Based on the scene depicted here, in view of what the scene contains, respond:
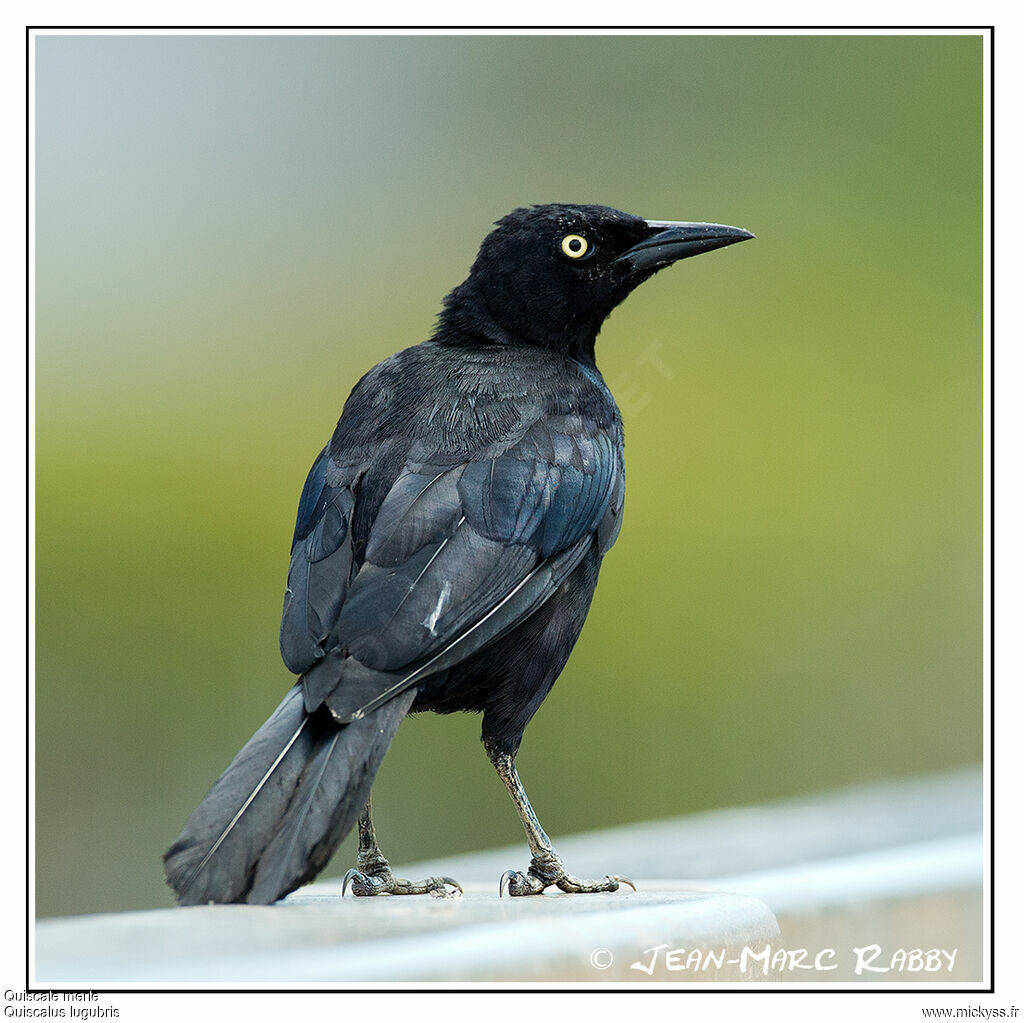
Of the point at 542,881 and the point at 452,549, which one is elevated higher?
the point at 452,549

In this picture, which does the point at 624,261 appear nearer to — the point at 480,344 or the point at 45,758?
the point at 480,344

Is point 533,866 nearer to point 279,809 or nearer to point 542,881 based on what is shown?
point 542,881

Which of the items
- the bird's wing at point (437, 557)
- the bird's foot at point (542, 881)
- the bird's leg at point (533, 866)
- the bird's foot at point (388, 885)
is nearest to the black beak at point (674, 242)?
the bird's wing at point (437, 557)

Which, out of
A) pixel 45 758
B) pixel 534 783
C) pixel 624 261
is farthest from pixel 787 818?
pixel 45 758

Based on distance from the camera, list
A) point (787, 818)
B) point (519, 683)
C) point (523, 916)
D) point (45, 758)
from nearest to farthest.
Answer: point (523, 916), point (519, 683), point (45, 758), point (787, 818)

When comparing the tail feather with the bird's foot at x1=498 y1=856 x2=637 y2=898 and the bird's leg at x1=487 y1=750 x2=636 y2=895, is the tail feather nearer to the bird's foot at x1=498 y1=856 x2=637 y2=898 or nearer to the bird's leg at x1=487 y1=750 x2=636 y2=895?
the bird's leg at x1=487 y1=750 x2=636 y2=895

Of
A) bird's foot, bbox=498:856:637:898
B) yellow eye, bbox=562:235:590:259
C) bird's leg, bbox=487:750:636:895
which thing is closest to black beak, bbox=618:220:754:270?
yellow eye, bbox=562:235:590:259

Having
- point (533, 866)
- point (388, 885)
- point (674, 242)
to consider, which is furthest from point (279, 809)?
point (674, 242)
